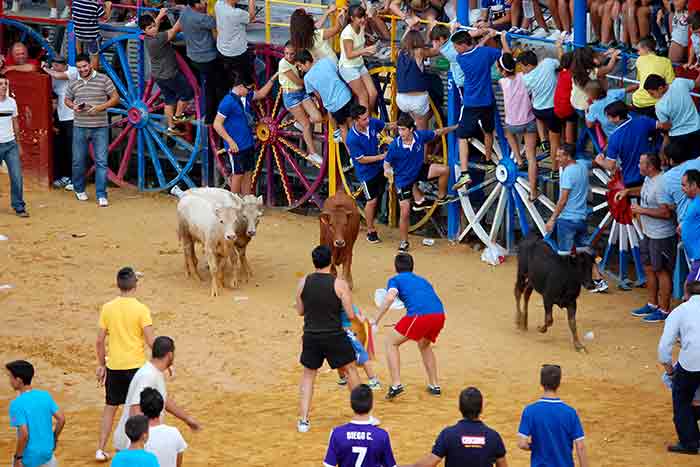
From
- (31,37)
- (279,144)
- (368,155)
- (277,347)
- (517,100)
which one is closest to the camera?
(277,347)

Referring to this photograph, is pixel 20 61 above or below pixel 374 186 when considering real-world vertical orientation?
above

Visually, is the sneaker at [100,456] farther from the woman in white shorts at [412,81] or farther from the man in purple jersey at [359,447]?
the woman in white shorts at [412,81]

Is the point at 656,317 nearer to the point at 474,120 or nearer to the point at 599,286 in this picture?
the point at 599,286

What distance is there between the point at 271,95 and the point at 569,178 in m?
6.17

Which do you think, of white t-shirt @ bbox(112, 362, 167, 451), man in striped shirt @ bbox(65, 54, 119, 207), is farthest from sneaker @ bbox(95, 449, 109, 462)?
man in striped shirt @ bbox(65, 54, 119, 207)

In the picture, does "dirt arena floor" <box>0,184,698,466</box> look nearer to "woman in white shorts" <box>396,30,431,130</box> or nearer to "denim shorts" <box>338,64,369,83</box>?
"woman in white shorts" <box>396,30,431,130</box>

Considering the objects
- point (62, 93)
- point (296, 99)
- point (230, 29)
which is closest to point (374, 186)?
point (296, 99)

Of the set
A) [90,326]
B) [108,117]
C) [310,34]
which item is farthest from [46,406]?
[108,117]

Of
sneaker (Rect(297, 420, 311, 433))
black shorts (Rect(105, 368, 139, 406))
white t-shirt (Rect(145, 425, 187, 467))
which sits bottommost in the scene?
sneaker (Rect(297, 420, 311, 433))

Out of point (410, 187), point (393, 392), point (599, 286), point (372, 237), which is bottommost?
point (393, 392)

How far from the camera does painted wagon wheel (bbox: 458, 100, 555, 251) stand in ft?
63.7

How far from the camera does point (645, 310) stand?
17203 millimetres

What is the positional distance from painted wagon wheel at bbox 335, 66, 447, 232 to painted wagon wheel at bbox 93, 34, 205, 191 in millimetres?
2866

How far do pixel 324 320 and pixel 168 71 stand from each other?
10.4 meters
